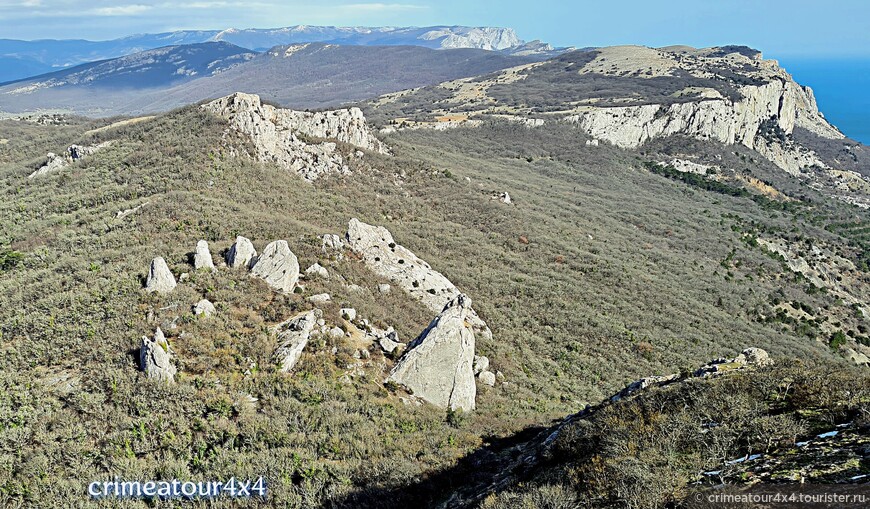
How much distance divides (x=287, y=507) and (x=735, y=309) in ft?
156

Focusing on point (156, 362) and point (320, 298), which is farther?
point (320, 298)

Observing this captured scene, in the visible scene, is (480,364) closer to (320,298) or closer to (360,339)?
Answer: (360,339)

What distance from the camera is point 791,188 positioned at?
107 meters

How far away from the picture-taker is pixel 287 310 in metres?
19.8

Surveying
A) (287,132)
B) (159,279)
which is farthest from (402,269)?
(287,132)

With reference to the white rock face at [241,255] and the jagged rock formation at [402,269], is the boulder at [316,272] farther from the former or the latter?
the jagged rock formation at [402,269]

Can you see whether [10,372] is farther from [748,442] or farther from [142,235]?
[748,442]

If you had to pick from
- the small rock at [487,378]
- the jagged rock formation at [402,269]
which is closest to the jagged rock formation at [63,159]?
the jagged rock formation at [402,269]

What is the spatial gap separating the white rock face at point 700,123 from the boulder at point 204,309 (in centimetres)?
11343

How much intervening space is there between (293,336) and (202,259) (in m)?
7.58

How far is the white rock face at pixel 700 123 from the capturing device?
116m

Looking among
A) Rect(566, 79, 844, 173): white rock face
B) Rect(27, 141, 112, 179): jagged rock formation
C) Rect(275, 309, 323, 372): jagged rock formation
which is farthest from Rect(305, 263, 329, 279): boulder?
Rect(566, 79, 844, 173): white rock face

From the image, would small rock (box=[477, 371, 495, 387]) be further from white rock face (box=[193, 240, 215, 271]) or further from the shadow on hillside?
white rock face (box=[193, 240, 215, 271])

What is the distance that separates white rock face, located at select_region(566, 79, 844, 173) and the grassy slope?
5450cm
